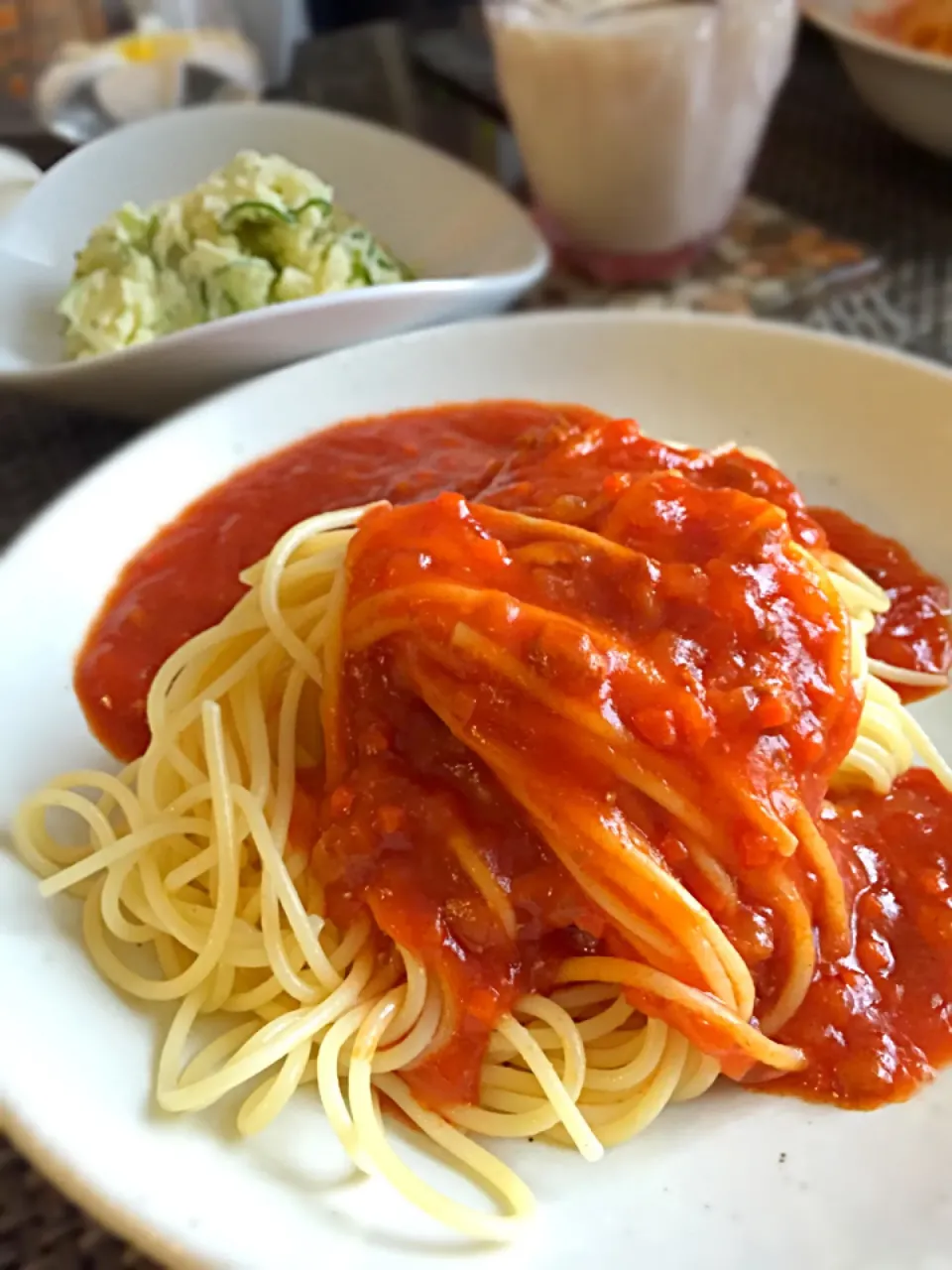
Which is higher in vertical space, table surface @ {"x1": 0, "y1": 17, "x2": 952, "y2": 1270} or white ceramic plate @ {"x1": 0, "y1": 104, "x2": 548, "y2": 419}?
white ceramic plate @ {"x1": 0, "y1": 104, "x2": 548, "y2": 419}

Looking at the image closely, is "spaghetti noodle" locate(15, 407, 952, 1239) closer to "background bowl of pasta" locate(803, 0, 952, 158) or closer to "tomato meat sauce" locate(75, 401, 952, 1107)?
"tomato meat sauce" locate(75, 401, 952, 1107)

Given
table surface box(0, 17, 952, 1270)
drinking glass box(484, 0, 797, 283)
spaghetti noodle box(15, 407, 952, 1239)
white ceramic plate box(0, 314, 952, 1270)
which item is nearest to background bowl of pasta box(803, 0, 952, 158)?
table surface box(0, 17, 952, 1270)

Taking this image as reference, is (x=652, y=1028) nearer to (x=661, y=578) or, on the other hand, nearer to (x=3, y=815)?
(x=661, y=578)

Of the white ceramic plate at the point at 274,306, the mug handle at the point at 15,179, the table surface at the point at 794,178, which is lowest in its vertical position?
the table surface at the point at 794,178

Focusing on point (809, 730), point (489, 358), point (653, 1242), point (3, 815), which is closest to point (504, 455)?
point (489, 358)

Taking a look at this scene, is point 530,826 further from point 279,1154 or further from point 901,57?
point 901,57

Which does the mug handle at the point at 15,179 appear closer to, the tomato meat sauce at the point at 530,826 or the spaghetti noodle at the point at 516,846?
the tomato meat sauce at the point at 530,826

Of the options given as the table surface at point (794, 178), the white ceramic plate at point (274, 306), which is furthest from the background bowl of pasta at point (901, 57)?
the white ceramic plate at point (274, 306)
